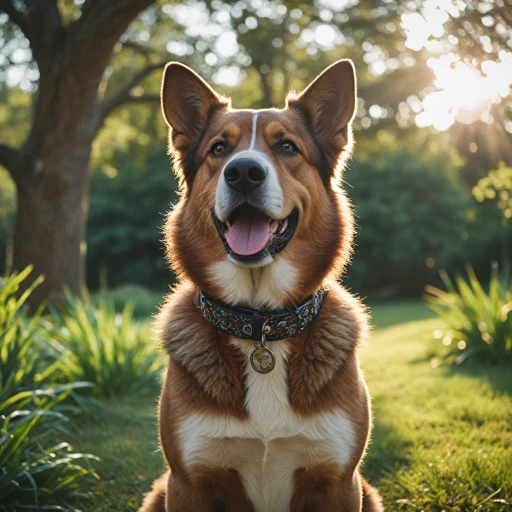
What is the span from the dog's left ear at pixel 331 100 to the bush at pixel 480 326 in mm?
4854

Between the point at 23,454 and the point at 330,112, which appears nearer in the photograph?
the point at 330,112

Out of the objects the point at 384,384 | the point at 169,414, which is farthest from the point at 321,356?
the point at 384,384

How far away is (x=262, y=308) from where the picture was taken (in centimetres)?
306

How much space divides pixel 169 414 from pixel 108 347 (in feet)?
11.5

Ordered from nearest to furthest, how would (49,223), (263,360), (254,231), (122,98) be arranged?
(263,360)
(254,231)
(49,223)
(122,98)

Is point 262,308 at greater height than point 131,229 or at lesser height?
greater

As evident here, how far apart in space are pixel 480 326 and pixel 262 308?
5.64 metres

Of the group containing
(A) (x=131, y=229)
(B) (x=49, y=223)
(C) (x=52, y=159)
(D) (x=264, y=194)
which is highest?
(D) (x=264, y=194)

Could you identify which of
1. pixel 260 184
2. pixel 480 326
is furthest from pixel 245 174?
pixel 480 326

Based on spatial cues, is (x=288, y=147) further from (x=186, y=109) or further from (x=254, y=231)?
(x=186, y=109)

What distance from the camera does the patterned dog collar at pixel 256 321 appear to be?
2920 mm

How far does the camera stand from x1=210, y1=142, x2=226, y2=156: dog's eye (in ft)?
10.8

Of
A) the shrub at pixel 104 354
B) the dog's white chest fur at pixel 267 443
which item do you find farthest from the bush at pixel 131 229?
the dog's white chest fur at pixel 267 443

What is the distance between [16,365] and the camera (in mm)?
4496
